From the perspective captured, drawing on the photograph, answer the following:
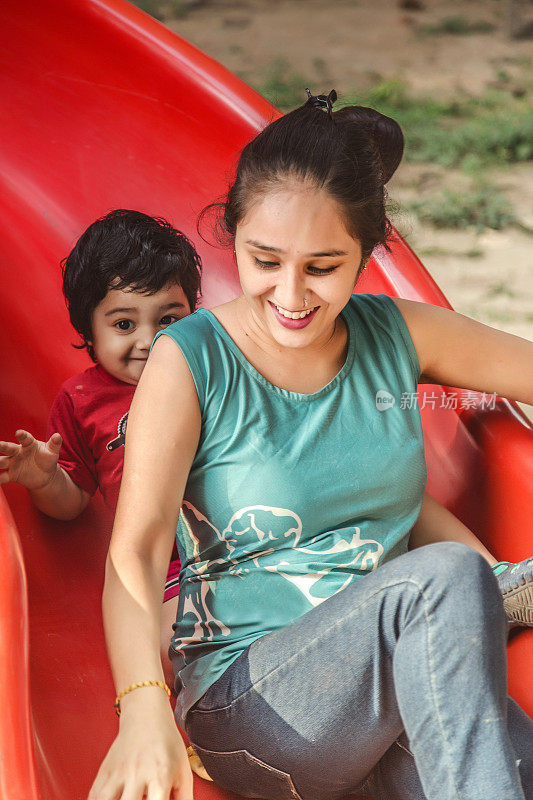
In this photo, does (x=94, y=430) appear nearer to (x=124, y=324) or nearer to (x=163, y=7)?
(x=124, y=324)

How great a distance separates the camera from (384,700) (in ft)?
3.51

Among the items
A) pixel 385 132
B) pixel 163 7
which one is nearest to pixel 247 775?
pixel 385 132

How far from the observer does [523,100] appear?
16.3 ft

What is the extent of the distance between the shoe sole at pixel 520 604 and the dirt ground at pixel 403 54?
7.59 ft

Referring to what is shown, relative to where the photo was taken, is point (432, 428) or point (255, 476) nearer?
point (255, 476)

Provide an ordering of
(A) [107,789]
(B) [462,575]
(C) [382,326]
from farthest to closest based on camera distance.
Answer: (C) [382,326], (B) [462,575], (A) [107,789]

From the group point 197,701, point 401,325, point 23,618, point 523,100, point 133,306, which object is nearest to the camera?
point 23,618

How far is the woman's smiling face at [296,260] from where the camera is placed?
46.8 inches

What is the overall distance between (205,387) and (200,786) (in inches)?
21.6

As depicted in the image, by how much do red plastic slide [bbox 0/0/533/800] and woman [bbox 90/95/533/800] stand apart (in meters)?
0.27

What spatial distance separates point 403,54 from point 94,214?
13.4 feet

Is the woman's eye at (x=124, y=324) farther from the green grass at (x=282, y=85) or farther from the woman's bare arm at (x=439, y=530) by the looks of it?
the green grass at (x=282, y=85)

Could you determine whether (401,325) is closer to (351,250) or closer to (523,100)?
(351,250)

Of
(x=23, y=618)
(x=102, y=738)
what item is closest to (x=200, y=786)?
(x=102, y=738)
